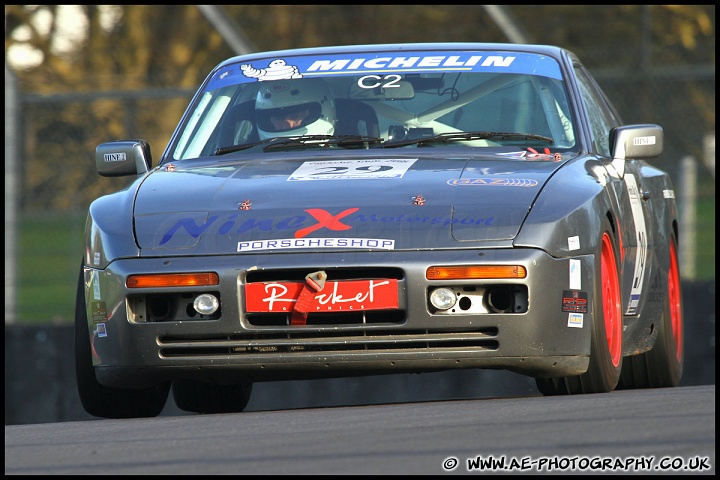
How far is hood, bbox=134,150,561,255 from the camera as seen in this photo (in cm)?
563

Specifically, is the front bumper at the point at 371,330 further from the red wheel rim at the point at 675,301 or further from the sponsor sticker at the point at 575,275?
the red wheel rim at the point at 675,301

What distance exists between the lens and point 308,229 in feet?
18.6

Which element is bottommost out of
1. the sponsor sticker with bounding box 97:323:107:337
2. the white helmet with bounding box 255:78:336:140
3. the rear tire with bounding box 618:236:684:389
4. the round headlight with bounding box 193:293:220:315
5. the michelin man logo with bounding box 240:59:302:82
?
the rear tire with bounding box 618:236:684:389

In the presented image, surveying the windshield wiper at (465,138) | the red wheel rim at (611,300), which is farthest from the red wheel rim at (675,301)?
the red wheel rim at (611,300)

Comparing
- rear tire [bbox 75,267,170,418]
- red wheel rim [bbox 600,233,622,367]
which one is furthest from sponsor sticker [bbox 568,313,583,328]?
rear tire [bbox 75,267,170,418]

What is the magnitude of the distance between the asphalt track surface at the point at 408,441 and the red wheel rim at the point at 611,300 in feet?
1.72

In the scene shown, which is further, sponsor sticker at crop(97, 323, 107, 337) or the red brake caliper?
sponsor sticker at crop(97, 323, 107, 337)

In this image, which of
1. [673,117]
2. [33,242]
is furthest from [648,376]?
[33,242]

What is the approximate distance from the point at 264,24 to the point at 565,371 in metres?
6.66

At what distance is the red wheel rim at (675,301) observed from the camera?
785cm

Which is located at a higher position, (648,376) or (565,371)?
(565,371)

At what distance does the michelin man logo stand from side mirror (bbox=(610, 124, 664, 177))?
56.9 inches

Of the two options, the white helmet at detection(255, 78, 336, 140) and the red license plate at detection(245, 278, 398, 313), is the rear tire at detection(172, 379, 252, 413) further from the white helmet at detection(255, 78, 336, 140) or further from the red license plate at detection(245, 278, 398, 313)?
the red license plate at detection(245, 278, 398, 313)

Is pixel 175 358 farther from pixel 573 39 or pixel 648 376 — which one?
pixel 573 39
